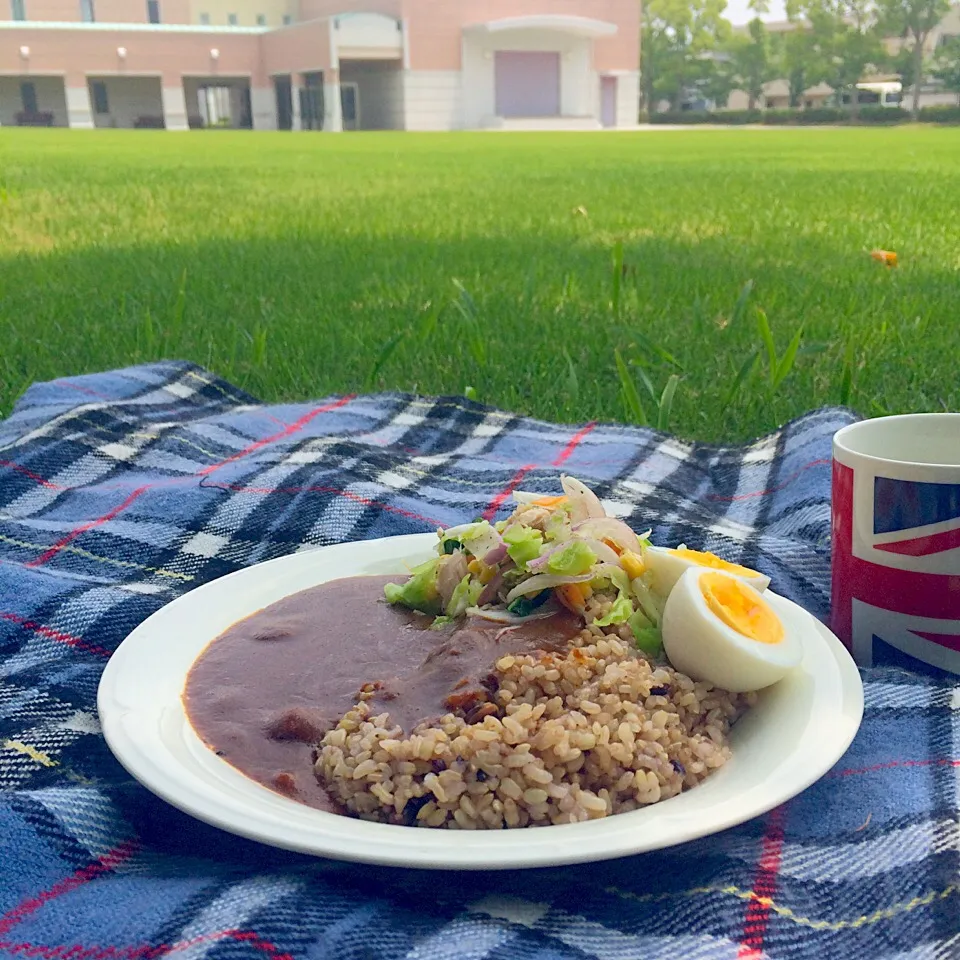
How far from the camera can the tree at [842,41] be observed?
6362 cm

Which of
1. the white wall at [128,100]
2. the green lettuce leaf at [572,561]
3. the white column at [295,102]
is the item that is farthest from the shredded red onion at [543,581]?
the white wall at [128,100]

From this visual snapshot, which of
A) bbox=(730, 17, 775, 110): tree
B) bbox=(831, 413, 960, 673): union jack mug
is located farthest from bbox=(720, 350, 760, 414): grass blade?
bbox=(730, 17, 775, 110): tree

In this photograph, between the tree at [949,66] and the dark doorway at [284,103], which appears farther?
the tree at [949,66]

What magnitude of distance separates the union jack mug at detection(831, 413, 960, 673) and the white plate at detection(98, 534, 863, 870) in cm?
16

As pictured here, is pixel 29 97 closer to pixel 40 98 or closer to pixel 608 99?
pixel 40 98

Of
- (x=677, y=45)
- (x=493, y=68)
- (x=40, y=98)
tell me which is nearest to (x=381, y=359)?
(x=493, y=68)

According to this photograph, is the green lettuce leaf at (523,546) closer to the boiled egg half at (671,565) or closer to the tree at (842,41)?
the boiled egg half at (671,565)

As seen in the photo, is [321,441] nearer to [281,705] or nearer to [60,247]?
[281,705]

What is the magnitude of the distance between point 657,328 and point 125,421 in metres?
2.35

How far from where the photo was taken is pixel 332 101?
171ft

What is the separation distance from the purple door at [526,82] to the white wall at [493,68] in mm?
303

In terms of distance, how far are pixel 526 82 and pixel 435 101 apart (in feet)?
16.0

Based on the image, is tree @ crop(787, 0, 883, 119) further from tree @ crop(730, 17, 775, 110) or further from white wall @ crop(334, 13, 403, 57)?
white wall @ crop(334, 13, 403, 57)

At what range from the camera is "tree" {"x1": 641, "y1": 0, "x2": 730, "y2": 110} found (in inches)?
2793
